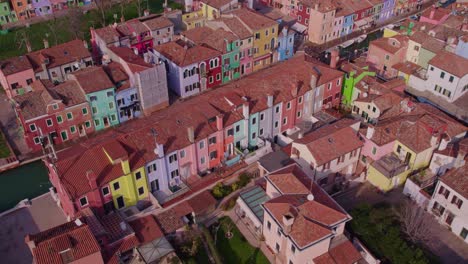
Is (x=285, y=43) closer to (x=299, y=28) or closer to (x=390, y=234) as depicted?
(x=299, y=28)

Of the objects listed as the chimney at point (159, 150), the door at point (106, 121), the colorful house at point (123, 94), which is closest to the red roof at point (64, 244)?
the chimney at point (159, 150)

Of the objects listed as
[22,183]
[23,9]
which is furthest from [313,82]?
[23,9]

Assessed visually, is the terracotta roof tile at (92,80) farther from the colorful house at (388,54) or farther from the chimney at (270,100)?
the colorful house at (388,54)

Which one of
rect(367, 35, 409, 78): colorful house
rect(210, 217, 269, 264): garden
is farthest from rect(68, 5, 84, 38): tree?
rect(210, 217, 269, 264): garden

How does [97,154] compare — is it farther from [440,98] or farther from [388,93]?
[440,98]

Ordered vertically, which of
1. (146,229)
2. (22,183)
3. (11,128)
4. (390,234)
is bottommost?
(22,183)

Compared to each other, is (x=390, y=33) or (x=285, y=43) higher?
(x=390, y=33)
